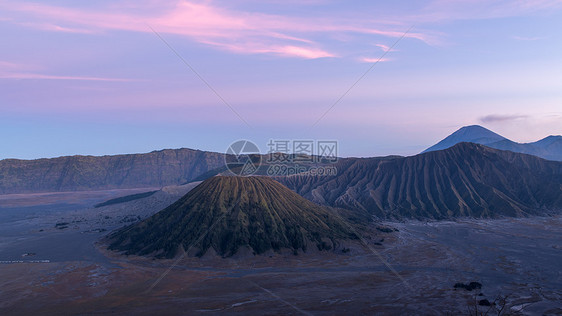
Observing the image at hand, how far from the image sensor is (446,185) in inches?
3989

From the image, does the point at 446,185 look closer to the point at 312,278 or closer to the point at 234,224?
the point at 234,224

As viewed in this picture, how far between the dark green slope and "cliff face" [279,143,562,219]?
115ft

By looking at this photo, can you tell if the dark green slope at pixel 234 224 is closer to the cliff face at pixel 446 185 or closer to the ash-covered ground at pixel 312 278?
the ash-covered ground at pixel 312 278

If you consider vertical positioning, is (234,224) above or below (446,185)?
below

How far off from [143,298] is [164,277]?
8.23 meters

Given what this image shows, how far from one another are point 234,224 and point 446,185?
232 ft

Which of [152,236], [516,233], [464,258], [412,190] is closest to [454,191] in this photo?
[412,190]

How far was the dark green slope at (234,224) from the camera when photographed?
187 feet

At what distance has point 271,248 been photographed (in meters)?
56.2

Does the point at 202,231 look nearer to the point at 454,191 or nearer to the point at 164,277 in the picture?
the point at 164,277

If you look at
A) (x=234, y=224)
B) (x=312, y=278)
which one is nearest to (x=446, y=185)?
(x=234, y=224)

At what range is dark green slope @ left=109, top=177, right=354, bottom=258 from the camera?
187 feet

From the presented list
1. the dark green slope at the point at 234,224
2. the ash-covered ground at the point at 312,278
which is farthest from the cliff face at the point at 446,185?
the dark green slope at the point at 234,224

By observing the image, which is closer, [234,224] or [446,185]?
[234,224]
